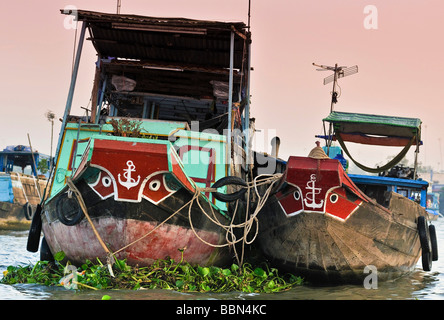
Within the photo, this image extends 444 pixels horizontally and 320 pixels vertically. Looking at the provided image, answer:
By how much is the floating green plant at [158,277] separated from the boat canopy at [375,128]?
13.7 ft

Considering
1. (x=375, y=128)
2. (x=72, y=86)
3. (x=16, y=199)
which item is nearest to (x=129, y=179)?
(x=72, y=86)

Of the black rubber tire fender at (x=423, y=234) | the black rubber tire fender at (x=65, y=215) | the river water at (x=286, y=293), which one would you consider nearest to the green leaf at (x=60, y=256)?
the river water at (x=286, y=293)

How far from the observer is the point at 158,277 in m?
6.21

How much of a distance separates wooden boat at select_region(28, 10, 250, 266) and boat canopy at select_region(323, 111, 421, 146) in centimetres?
213

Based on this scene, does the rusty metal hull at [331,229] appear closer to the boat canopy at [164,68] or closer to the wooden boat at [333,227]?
the wooden boat at [333,227]

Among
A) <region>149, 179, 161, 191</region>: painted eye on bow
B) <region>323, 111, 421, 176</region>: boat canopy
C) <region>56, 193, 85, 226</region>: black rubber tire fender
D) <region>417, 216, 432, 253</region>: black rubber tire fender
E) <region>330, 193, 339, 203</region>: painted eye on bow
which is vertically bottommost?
<region>417, 216, 432, 253</region>: black rubber tire fender

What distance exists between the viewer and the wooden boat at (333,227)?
629 cm

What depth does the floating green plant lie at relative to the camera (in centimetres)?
606

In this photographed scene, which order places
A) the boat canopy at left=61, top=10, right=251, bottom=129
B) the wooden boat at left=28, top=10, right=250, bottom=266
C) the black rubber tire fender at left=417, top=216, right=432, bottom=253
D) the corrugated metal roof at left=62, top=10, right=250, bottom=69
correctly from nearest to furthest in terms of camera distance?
the wooden boat at left=28, top=10, right=250, bottom=266
the black rubber tire fender at left=417, top=216, right=432, bottom=253
the corrugated metal roof at left=62, top=10, right=250, bottom=69
the boat canopy at left=61, top=10, right=251, bottom=129

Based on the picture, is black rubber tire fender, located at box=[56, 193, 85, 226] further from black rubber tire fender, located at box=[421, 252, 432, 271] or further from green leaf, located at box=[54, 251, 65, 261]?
black rubber tire fender, located at box=[421, 252, 432, 271]

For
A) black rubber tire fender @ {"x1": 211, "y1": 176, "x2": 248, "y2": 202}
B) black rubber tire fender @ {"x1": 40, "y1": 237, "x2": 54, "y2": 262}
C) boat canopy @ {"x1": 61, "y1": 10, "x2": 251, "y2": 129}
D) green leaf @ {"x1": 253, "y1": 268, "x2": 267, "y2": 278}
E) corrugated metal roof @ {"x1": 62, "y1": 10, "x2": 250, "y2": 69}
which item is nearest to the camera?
black rubber tire fender @ {"x1": 211, "y1": 176, "x2": 248, "y2": 202}

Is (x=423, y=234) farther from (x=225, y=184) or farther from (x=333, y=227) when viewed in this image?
(x=225, y=184)

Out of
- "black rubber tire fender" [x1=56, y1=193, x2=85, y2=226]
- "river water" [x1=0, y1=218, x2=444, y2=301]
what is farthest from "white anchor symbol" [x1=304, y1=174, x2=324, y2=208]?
"black rubber tire fender" [x1=56, y1=193, x2=85, y2=226]
